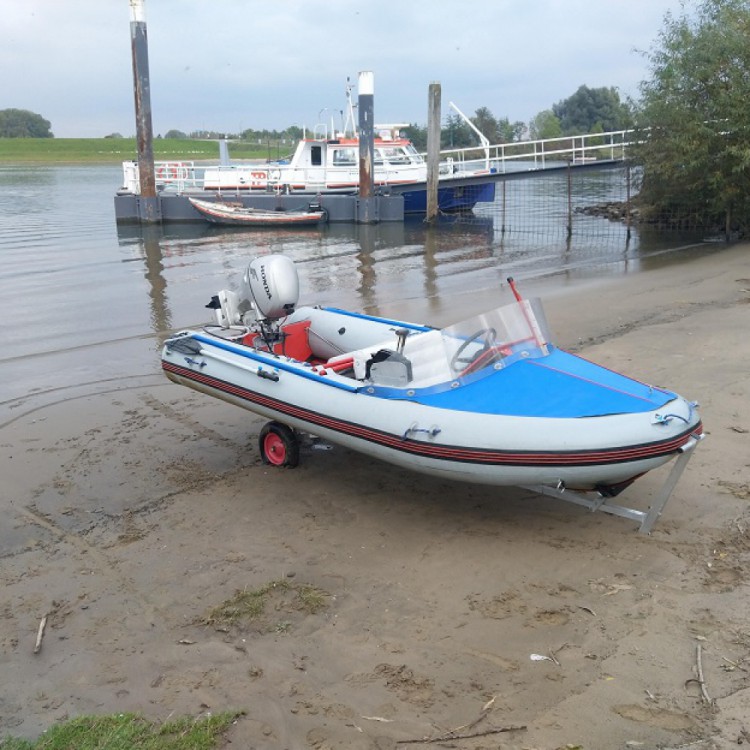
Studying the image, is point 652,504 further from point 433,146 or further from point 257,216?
point 257,216

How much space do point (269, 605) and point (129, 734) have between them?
1.28m

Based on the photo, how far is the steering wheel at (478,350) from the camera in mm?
5812

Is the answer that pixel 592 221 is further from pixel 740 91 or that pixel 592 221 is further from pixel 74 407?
pixel 74 407

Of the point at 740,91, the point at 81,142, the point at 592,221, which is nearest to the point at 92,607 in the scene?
the point at 740,91

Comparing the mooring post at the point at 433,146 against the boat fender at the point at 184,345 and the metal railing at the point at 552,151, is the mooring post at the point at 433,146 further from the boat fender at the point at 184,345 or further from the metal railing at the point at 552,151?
the boat fender at the point at 184,345

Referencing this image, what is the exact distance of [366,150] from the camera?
26.8m

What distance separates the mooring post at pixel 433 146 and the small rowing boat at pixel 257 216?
3520 mm

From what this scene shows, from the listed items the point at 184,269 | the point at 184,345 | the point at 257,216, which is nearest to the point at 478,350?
the point at 184,345

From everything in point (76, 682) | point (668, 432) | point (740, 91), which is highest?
point (740, 91)

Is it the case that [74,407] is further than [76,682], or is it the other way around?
[74,407]

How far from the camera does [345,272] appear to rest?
18.4 metres

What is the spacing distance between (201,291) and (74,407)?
751 cm

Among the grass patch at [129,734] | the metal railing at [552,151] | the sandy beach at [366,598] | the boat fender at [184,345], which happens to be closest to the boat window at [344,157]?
the metal railing at [552,151]

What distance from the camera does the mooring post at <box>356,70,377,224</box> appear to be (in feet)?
86.7
